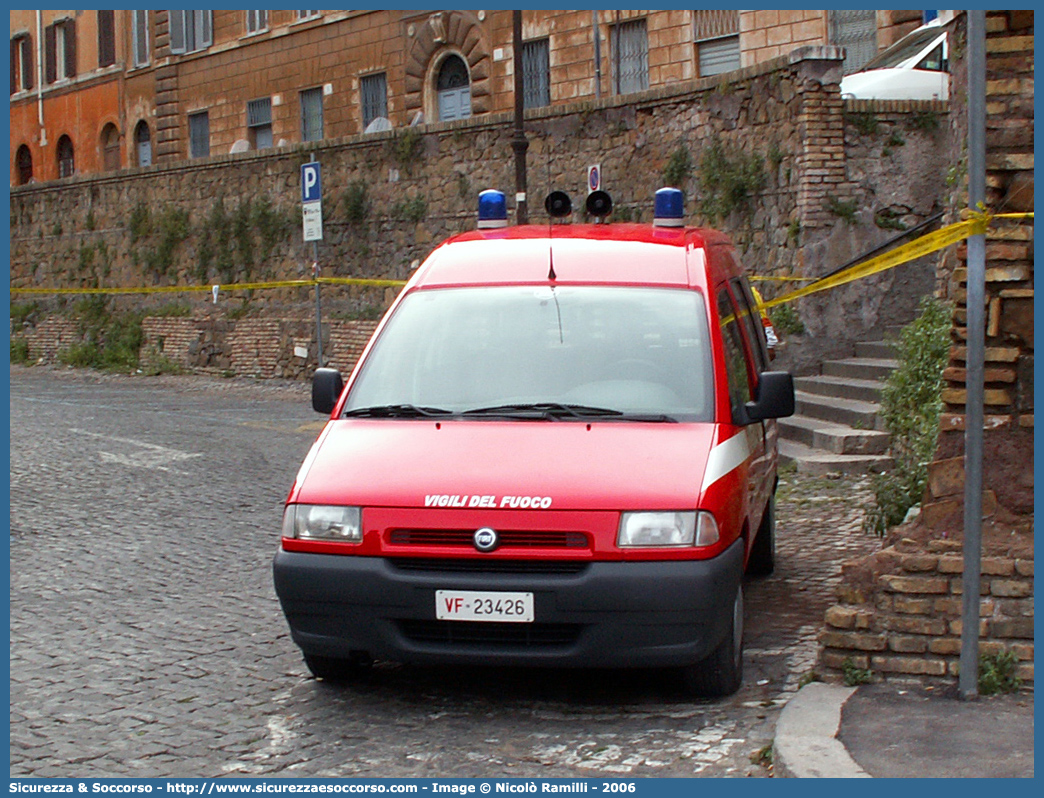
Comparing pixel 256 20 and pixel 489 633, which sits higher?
pixel 256 20

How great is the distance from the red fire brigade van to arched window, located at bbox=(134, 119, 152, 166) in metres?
36.8

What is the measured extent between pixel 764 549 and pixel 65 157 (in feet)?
138

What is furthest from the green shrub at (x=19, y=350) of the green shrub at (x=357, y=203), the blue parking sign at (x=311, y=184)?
the blue parking sign at (x=311, y=184)

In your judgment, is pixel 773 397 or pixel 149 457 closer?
pixel 773 397

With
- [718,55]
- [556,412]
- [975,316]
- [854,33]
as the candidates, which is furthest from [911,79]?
[975,316]

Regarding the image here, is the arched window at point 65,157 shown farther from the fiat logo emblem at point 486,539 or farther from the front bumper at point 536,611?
the fiat logo emblem at point 486,539

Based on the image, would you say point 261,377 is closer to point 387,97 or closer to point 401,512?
point 387,97

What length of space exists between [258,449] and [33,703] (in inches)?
338

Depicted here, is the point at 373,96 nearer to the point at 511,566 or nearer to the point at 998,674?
the point at 511,566

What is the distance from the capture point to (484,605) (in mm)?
5273

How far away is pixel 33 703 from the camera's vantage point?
5812 mm

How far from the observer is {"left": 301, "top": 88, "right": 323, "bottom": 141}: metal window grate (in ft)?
117

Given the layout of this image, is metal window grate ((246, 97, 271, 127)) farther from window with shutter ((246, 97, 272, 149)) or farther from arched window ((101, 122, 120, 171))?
arched window ((101, 122, 120, 171))

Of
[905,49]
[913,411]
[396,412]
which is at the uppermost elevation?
[905,49]
